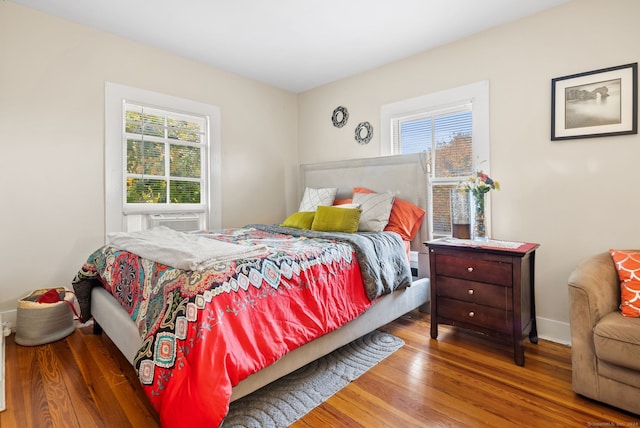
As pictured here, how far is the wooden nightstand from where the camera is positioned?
2080mm

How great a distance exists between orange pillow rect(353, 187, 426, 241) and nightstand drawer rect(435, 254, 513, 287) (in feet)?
1.70

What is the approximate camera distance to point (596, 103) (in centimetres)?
230

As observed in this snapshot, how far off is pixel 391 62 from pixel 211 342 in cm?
328

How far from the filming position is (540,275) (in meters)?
2.57

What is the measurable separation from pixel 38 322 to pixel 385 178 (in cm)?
311

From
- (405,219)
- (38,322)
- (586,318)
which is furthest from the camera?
(405,219)

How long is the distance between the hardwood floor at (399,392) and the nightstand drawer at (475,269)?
1.68 ft

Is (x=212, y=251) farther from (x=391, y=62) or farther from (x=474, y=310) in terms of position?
(x=391, y=62)

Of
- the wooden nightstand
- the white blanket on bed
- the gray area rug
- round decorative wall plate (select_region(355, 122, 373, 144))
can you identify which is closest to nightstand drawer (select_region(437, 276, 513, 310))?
the wooden nightstand

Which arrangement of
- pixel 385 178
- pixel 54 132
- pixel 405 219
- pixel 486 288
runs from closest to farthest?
1. pixel 486 288
2. pixel 54 132
3. pixel 405 219
4. pixel 385 178

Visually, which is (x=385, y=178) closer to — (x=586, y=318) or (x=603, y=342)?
(x=586, y=318)

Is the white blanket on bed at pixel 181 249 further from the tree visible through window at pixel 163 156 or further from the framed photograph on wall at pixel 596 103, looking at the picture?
the framed photograph on wall at pixel 596 103

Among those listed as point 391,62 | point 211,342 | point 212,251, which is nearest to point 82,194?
point 212,251

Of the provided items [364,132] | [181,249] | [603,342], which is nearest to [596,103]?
[603,342]
